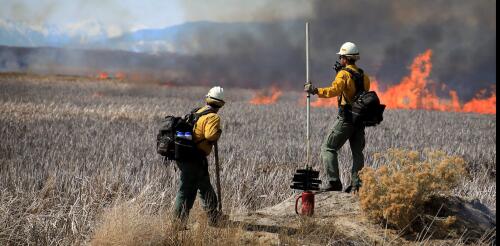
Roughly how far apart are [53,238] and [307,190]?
2.92 metres

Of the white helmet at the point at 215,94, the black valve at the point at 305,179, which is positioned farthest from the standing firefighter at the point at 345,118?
the white helmet at the point at 215,94

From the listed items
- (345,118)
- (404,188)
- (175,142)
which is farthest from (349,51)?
(175,142)

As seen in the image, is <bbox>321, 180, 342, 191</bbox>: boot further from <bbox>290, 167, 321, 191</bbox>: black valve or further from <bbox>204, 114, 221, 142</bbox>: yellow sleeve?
<bbox>204, 114, 221, 142</bbox>: yellow sleeve

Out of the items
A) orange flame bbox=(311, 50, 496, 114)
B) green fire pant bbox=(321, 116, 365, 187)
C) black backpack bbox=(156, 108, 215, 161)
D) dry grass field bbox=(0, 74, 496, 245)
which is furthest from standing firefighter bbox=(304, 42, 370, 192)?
orange flame bbox=(311, 50, 496, 114)

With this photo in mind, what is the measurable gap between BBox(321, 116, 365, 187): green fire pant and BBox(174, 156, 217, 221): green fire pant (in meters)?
1.85

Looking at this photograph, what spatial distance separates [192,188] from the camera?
23.7ft

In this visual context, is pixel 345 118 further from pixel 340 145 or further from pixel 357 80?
pixel 357 80

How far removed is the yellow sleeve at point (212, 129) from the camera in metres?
6.94

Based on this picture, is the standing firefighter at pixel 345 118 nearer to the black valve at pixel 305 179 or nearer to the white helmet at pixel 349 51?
the white helmet at pixel 349 51

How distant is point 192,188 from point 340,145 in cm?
222

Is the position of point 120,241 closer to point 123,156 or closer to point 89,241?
point 89,241

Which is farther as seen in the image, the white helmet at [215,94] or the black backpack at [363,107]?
the black backpack at [363,107]

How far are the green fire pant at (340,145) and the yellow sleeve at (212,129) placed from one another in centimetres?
200

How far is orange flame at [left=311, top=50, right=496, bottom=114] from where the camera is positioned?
34213mm
